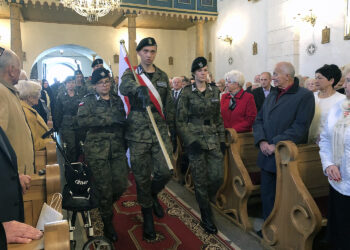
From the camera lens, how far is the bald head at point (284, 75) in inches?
110

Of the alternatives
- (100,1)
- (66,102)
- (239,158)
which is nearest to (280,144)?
(239,158)

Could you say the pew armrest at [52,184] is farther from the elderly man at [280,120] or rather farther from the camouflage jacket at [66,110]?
the camouflage jacket at [66,110]

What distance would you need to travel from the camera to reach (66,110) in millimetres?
5070

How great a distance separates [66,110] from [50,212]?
3673mm

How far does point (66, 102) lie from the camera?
16.5ft

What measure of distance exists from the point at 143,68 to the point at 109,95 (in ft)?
1.51

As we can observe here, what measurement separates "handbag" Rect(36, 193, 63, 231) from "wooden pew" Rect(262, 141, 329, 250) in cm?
178

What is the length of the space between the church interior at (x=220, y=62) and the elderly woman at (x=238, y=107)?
0.74ft

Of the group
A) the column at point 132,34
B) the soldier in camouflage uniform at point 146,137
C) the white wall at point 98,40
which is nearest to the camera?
the soldier in camouflage uniform at point 146,137

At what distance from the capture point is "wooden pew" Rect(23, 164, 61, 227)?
1735 mm

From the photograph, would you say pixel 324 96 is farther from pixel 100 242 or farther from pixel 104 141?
pixel 100 242

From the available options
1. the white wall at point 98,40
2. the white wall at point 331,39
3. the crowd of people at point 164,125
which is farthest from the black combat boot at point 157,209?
the white wall at point 98,40

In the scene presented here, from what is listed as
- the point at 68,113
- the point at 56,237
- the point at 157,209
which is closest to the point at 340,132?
the point at 56,237

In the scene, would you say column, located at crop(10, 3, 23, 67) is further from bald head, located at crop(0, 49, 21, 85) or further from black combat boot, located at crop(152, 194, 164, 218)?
bald head, located at crop(0, 49, 21, 85)
